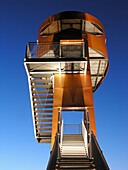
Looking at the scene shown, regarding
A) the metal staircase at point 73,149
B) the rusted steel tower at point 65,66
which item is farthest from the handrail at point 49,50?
the metal staircase at point 73,149

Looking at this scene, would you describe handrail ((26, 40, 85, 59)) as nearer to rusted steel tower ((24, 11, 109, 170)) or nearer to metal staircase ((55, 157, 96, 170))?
rusted steel tower ((24, 11, 109, 170))

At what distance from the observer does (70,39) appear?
38.4 ft

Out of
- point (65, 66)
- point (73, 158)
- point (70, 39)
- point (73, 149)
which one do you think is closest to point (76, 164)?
point (73, 158)

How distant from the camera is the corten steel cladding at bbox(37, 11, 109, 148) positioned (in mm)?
10531

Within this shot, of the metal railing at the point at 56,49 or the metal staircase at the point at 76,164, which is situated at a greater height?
the metal railing at the point at 56,49

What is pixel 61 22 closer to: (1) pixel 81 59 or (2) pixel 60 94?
(1) pixel 81 59

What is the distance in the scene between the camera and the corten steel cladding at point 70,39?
1053 centimetres

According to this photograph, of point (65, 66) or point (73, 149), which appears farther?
point (65, 66)

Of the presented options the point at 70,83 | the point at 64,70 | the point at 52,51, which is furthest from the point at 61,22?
the point at 70,83

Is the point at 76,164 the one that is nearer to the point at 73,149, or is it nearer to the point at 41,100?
the point at 73,149

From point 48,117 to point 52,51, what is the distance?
14.5 feet

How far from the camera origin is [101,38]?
42.7 feet

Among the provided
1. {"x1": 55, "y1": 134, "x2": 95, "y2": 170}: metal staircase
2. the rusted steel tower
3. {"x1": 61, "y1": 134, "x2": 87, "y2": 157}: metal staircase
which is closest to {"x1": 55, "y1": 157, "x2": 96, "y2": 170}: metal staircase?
{"x1": 55, "y1": 134, "x2": 95, "y2": 170}: metal staircase

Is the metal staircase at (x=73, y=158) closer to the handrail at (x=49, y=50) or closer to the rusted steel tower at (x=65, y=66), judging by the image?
the rusted steel tower at (x=65, y=66)
